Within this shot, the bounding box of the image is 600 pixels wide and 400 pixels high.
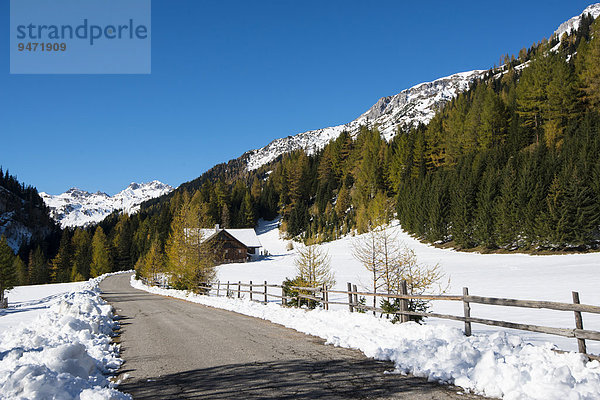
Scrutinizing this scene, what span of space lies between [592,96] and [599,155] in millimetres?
19273

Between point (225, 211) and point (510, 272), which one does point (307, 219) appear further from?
point (510, 272)

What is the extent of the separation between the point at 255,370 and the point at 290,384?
1167 millimetres

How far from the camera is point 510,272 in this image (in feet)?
113

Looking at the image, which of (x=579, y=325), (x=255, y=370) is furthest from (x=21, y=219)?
(x=579, y=325)

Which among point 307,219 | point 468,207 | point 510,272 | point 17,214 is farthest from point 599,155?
point 17,214

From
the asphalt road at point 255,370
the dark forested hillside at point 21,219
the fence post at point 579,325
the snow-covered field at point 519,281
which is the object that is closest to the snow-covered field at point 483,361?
the asphalt road at point 255,370

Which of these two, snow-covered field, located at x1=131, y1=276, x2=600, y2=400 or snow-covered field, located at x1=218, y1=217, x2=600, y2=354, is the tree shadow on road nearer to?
snow-covered field, located at x1=131, y1=276, x2=600, y2=400

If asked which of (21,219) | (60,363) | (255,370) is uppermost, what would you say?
(21,219)

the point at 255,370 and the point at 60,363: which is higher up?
the point at 60,363

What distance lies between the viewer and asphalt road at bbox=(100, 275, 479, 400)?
572cm

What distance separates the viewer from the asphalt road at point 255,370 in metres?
5.72

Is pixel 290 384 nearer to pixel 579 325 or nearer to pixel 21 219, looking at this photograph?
pixel 579 325

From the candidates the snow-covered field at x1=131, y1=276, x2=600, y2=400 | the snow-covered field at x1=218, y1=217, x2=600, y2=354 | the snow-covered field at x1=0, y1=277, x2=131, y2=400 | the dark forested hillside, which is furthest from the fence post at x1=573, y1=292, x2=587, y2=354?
the dark forested hillside

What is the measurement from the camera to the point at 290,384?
608cm
